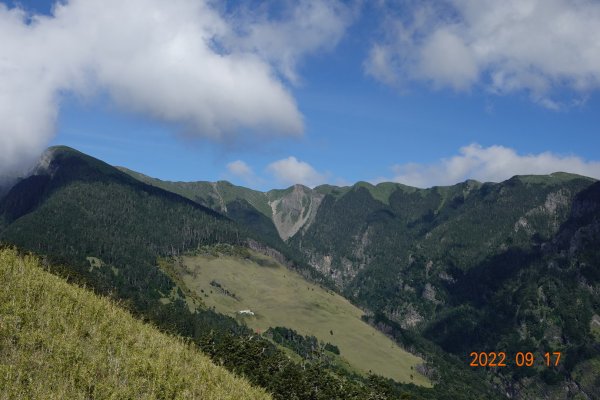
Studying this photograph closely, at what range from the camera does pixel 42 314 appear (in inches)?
962

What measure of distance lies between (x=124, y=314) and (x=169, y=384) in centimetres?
889

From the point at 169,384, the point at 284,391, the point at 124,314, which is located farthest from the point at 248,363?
the point at 169,384

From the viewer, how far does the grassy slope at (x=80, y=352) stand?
20062mm

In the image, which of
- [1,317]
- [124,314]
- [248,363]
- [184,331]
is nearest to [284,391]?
[248,363]

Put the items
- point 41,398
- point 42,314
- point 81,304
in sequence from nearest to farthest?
point 41,398, point 42,314, point 81,304

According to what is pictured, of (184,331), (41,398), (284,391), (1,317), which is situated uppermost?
(1,317)

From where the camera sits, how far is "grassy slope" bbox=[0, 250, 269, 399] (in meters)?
20.1

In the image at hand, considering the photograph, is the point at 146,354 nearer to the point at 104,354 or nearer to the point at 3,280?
the point at 104,354

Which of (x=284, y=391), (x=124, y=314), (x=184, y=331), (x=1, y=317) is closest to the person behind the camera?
(x=1, y=317)

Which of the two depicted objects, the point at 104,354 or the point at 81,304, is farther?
the point at 81,304

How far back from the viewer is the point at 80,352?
878 inches

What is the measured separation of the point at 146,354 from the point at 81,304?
577cm

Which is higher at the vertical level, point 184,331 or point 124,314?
point 124,314

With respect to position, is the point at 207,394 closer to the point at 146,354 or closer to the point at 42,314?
the point at 146,354
